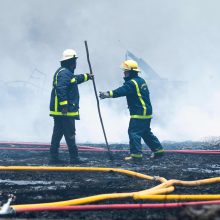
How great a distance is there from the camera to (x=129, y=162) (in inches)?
253

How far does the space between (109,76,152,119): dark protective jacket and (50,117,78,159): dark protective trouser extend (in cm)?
86

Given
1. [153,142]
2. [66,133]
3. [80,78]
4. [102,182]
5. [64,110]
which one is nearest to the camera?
[102,182]

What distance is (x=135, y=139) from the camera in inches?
259

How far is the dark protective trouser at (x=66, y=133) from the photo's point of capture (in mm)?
6258

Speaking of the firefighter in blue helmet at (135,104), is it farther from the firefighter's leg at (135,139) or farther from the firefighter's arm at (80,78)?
the firefighter's arm at (80,78)

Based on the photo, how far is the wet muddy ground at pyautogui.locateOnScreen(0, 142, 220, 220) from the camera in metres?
3.07

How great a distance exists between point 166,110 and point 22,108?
7574 mm

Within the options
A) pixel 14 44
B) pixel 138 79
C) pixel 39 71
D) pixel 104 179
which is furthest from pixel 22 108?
pixel 104 179

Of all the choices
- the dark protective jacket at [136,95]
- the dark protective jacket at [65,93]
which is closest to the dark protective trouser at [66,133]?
the dark protective jacket at [65,93]

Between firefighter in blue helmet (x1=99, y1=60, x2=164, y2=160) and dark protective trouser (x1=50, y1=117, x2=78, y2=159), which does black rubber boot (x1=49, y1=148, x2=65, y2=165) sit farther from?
firefighter in blue helmet (x1=99, y1=60, x2=164, y2=160)

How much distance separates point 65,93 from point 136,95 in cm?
125

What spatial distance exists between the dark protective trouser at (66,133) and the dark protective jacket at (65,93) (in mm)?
112

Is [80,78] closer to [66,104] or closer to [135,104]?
[66,104]

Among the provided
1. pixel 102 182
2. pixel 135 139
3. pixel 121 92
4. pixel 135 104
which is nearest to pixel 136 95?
pixel 135 104
